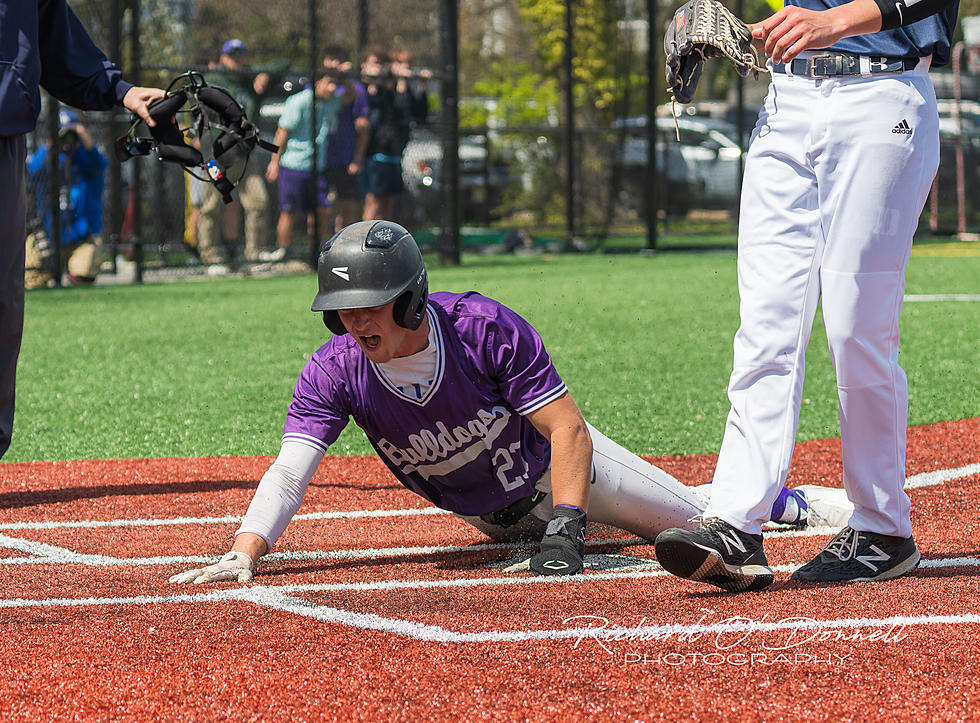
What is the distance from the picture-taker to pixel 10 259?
4.64 metres

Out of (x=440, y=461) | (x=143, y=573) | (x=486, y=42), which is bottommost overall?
(x=143, y=573)

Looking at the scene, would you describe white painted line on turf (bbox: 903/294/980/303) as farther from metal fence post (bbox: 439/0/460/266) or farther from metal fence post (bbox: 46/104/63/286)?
metal fence post (bbox: 46/104/63/286)

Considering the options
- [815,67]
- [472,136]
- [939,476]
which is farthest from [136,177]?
[815,67]

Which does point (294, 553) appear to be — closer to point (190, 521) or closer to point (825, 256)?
point (190, 521)

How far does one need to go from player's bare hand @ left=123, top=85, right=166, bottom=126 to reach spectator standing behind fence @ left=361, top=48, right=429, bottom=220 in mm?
10895

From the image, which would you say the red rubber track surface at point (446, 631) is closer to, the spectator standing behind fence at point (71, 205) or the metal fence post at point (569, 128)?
the spectator standing behind fence at point (71, 205)

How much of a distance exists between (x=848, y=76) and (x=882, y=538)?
1322 mm

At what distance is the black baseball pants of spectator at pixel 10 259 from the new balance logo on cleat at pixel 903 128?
2.77 metres

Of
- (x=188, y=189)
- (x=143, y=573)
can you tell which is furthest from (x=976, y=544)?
(x=188, y=189)

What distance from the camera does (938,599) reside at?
377 centimetres

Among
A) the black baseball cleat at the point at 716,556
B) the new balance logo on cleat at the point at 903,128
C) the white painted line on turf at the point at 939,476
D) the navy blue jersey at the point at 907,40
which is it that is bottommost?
the white painted line on turf at the point at 939,476

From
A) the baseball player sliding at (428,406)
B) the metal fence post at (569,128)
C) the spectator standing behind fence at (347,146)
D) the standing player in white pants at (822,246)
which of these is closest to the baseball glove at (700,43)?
the standing player in white pants at (822,246)

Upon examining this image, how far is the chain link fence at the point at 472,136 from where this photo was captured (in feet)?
49.6

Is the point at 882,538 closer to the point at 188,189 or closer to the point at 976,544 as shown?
the point at 976,544
